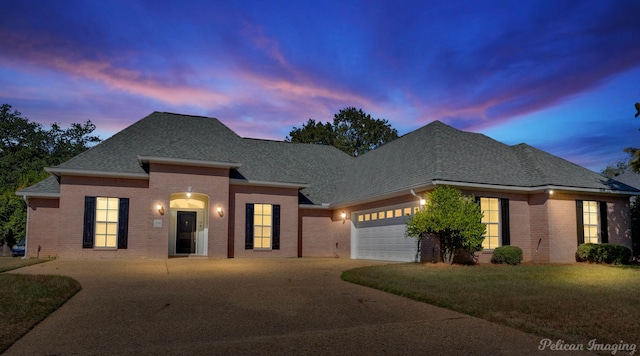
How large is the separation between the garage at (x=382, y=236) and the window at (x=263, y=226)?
384 centimetres

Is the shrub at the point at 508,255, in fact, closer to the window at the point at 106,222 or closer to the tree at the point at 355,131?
the window at the point at 106,222

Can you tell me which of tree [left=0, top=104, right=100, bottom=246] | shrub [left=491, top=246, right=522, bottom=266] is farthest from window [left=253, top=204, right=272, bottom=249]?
tree [left=0, top=104, right=100, bottom=246]

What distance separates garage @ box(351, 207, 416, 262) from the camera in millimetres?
18328

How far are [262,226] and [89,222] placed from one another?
294 inches

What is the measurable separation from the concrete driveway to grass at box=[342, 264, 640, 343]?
1.45 ft

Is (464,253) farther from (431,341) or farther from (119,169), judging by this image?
(119,169)

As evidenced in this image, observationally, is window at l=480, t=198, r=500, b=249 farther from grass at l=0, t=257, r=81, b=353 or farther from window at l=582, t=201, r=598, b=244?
grass at l=0, t=257, r=81, b=353

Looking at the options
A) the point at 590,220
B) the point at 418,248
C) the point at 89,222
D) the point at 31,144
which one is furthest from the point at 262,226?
the point at 31,144

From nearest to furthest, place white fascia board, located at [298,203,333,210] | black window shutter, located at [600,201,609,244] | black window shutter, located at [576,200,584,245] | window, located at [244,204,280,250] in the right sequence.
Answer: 1. black window shutter, located at [576,200,584,245]
2. black window shutter, located at [600,201,609,244]
3. window, located at [244,204,280,250]
4. white fascia board, located at [298,203,333,210]

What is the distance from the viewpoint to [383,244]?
20.1m

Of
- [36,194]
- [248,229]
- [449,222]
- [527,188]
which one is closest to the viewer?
[449,222]

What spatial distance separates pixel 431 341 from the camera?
611 centimetres

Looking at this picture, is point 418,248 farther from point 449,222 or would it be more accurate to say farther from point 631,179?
point 631,179

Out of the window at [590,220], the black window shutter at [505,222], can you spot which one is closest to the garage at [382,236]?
the black window shutter at [505,222]
